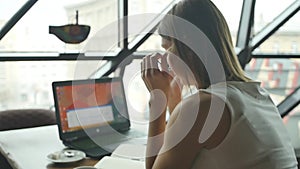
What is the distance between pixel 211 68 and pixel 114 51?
86.8 inches

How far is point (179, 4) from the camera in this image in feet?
4.21

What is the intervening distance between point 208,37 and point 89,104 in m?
0.96

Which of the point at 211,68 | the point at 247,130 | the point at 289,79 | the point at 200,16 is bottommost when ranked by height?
the point at 289,79

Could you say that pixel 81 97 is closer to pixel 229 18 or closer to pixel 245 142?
pixel 245 142

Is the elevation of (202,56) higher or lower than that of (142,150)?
higher

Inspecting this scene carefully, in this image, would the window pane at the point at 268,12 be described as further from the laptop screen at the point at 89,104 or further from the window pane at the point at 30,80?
the laptop screen at the point at 89,104

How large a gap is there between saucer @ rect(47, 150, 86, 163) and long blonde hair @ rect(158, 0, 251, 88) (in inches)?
26.7

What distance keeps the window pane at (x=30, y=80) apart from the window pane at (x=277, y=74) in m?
1.65

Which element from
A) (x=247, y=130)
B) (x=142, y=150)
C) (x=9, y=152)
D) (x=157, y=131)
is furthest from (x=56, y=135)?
(x=247, y=130)

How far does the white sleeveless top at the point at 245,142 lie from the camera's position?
3.70ft

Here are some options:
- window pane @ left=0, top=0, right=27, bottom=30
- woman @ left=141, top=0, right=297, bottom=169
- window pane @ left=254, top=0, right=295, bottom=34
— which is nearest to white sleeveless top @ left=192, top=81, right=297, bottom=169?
woman @ left=141, top=0, right=297, bottom=169

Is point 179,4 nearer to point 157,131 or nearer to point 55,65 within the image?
point 157,131

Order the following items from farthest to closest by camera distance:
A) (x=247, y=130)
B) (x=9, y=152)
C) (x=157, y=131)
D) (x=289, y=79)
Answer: (x=289, y=79) < (x=9, y=152) < (x=157, y=131) < (x=247, y=130)

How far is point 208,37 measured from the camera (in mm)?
1236
